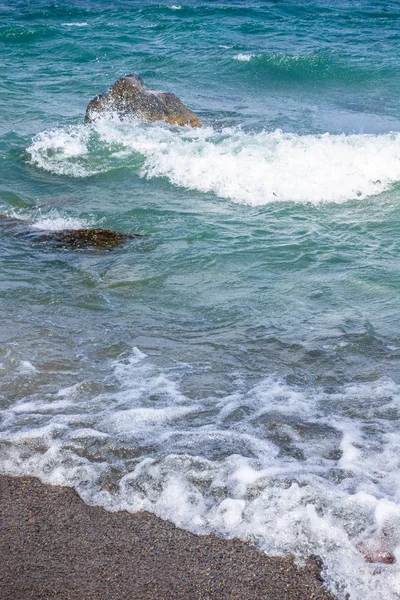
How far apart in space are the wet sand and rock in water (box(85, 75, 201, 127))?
32.0ft

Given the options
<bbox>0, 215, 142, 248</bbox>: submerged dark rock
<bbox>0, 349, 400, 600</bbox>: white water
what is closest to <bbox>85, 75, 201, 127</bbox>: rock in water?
<bbox>0, 215, 142, 248</bbox>: submerged dark rock

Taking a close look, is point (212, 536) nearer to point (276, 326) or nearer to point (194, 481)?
point (194, 481)

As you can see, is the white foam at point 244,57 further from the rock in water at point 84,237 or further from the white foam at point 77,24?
the rock in water at point 84,237

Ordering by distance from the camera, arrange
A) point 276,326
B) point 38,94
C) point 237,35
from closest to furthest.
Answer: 1. point 276,326
2. point 38,94
3. point 237,35

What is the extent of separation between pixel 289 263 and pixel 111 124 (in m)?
6.12

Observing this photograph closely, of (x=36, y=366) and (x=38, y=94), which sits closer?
(x=36, y=366)

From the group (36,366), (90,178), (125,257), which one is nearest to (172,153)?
(90,178)

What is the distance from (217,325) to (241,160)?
4.97 meters

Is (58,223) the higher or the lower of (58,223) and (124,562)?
the lower

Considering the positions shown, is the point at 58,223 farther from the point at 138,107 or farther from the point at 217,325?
the point at 138,107

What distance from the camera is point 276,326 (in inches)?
219

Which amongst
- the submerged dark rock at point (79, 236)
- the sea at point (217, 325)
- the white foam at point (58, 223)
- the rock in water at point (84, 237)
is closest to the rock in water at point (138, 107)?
the sea at point (217, 325)

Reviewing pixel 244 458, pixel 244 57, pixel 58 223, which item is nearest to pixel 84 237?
pixel 58 223

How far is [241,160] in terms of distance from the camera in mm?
10000
